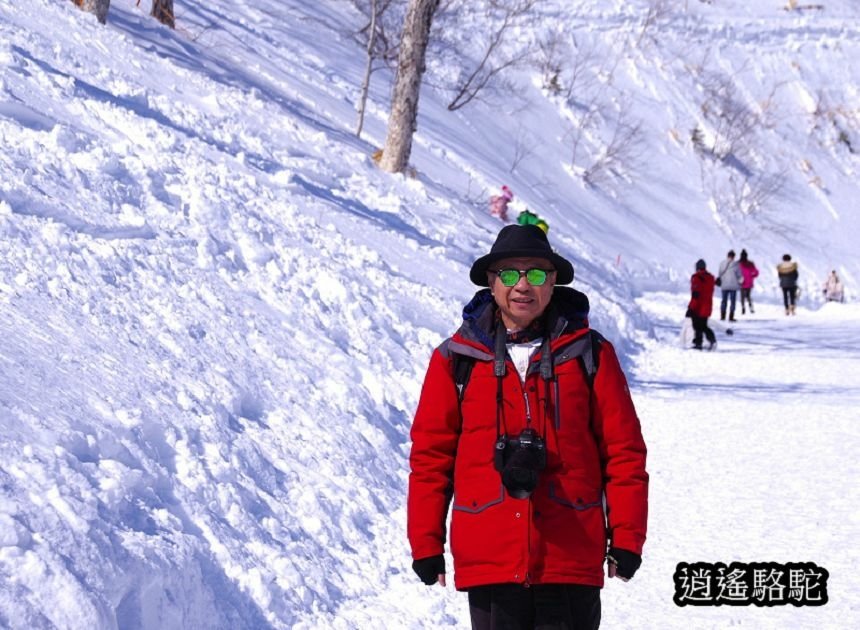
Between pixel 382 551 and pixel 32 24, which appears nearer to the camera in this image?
pixel 382 551

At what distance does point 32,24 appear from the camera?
1392 centimetres

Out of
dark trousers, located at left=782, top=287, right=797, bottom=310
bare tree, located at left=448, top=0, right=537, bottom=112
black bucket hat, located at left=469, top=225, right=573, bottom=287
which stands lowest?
dark trousers, located at left=782, top=287, right=797, bottom=310

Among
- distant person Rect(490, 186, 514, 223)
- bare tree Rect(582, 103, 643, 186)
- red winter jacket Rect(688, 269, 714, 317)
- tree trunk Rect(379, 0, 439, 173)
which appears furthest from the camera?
bare tree Rect(582, 103, 643, 186)

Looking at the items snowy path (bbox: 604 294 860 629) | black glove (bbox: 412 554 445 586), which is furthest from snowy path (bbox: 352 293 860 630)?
black glove (bbox: 412 554 445 586)

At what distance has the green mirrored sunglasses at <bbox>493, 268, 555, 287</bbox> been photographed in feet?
11.9

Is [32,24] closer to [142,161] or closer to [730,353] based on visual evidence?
[142,161]

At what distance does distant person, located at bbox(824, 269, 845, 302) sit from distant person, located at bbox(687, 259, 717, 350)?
536 inches

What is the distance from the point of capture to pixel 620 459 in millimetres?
3555

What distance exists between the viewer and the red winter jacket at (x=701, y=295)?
54.9 ft

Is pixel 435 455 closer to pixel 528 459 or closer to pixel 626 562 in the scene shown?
pixel 528 459

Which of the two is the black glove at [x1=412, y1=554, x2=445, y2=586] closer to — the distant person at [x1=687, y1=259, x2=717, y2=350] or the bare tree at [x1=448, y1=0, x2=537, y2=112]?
the distant person at [x1=687, y1=259, x2=717, y2=350]

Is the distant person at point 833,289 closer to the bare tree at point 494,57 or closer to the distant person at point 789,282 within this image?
the distant person at point 789,282

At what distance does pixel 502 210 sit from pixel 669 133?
55.3ft

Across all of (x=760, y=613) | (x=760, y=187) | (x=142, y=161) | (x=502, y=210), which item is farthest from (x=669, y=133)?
(x=760, y=613)
